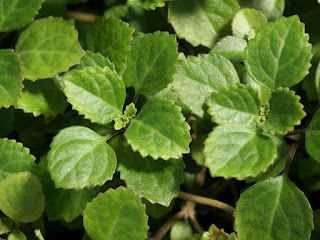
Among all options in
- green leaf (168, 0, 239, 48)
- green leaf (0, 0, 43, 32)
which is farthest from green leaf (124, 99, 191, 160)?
green leaf (0, 0, 43, 32)

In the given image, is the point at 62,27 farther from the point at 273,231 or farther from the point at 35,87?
the point at 273,231

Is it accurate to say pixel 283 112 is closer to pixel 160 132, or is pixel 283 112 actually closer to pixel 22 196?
pixel 160 132

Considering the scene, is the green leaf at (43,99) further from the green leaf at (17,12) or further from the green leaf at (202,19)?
the green leaf at (202,19)

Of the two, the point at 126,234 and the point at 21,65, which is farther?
the point at 21,65

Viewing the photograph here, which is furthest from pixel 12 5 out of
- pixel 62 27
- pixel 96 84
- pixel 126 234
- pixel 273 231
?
pixel 273 231

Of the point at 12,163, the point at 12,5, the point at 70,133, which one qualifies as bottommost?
the point at 12,163

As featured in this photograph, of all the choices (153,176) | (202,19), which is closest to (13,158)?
(153,176)

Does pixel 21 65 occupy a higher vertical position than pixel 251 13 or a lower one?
lower
